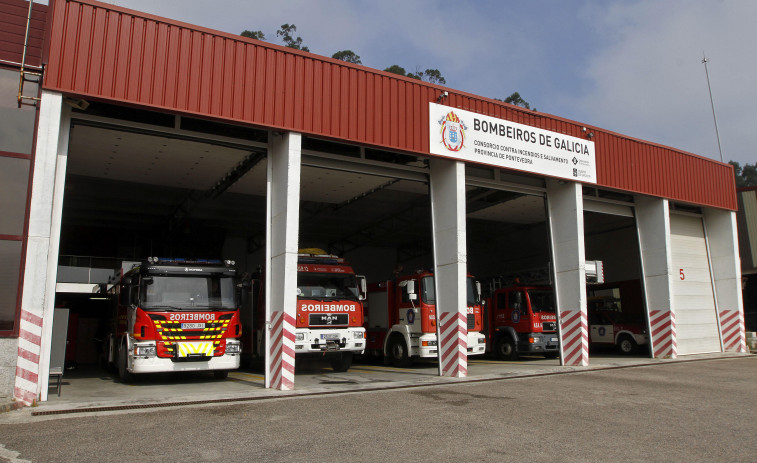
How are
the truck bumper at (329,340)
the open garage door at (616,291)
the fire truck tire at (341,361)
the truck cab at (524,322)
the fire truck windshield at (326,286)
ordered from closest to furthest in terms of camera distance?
the truck bumper at (329,340) < the fire truck windshield at (326,286) < the fire truck tire at (341,361) < the truck cab at (524,322) < the open garage door at (616,291)

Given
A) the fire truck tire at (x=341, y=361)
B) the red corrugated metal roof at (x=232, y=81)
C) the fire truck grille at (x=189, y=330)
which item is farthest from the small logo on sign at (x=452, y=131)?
the fire truck grille at (x=189, y=330)

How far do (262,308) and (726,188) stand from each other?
16073 millimetres

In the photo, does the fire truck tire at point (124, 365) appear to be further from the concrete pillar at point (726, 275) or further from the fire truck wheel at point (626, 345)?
the concrete pillar at point (726, 275)

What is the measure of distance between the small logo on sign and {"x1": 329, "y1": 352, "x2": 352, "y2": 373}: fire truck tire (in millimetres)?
5236

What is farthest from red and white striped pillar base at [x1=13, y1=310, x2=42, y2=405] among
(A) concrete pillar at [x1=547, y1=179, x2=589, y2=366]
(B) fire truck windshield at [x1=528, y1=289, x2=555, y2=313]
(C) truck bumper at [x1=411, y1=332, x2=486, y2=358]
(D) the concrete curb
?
(B) fire truck windshield at [x1=528, y1=289, x2=555, y2=313]

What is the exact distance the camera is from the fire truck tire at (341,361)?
12275 mm

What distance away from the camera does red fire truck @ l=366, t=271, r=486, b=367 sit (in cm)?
1338

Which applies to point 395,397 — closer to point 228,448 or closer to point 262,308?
point 228,448

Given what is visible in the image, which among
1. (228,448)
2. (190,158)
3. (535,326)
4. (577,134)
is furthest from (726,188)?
(228,448)

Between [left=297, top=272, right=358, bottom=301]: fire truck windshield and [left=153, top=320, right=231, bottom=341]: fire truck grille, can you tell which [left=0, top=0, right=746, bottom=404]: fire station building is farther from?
[left=153, top=320, right=231, bottom=341]: fire truck grille

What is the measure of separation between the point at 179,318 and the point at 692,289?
16.1m

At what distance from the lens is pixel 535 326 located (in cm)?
1598

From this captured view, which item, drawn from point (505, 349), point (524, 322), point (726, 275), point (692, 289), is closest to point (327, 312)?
point (524, 322)

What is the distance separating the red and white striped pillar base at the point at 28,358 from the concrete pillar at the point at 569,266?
11348 mm
